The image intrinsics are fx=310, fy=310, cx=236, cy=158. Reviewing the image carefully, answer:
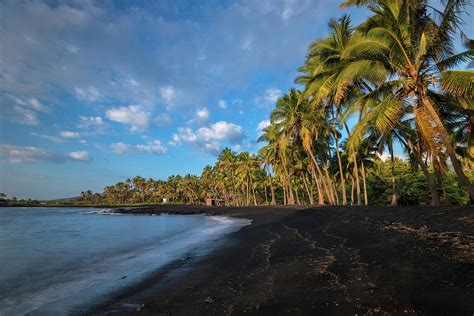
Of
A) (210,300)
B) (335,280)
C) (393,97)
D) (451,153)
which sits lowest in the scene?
(210,300)

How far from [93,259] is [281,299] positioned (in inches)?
393

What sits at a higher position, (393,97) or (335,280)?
(393,97)

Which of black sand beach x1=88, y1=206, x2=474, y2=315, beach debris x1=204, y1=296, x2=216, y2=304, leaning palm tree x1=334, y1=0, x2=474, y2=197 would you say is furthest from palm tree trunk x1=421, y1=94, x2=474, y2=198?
beach debris x1=204, y1=296, x2=216, y2=304

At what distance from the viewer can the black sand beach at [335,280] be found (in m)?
4.38

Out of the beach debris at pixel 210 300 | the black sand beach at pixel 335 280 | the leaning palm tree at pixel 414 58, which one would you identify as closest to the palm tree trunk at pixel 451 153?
the leaning palm tree at pixel 414 58

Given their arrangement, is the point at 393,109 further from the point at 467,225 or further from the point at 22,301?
the point at 22,301

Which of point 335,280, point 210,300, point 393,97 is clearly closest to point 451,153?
point 393,97

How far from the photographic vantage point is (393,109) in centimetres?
1245

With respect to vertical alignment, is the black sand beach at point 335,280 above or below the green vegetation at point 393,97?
below

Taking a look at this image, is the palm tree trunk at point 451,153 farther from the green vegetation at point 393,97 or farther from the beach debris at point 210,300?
the beach debris at point 210,300

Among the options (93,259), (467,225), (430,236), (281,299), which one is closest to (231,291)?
(281,299)

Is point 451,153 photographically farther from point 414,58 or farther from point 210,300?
point 210,300

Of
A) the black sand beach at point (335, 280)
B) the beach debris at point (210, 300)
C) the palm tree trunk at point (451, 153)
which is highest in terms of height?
the palm tree trunk at point (451, 153)

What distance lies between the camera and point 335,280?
5586mm
